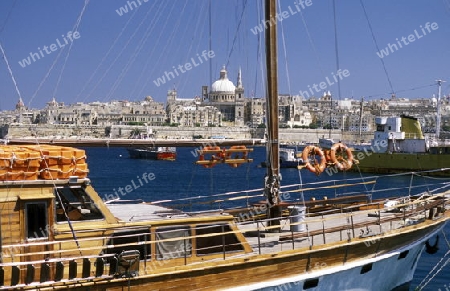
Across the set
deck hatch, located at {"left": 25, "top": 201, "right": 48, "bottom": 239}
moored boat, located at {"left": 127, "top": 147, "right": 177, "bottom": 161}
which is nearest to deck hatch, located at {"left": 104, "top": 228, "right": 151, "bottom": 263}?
deck hatch, located at {"left": 25, "top": 201, "right": 48, "bottom": 239}

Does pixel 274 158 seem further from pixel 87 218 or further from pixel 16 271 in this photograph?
pixel 16 271

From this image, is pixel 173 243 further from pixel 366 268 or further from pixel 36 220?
pixel 366 268

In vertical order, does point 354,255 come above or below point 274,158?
below

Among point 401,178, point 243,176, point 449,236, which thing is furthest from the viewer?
point 243,176

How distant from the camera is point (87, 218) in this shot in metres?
11.8

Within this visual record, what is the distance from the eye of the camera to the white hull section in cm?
1315

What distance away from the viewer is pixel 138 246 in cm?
1198

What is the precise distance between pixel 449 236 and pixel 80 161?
20.5 meters

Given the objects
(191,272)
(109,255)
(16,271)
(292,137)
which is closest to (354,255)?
(191,272)

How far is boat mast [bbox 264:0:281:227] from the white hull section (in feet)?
8.23

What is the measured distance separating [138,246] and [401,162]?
5832 cm

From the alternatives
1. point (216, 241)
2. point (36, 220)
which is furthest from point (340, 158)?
point (36, 220)

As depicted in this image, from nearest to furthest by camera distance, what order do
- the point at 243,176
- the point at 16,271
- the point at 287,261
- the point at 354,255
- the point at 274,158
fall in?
the point at 16,271, the point at 287,261, the point at 354,255, the point at 274,158, the point at 243,176

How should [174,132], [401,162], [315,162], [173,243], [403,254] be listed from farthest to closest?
[174,132]
[401,162]
[315,162]
[403,254]
[173,243]
